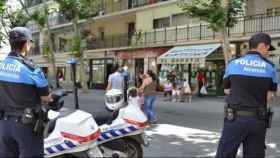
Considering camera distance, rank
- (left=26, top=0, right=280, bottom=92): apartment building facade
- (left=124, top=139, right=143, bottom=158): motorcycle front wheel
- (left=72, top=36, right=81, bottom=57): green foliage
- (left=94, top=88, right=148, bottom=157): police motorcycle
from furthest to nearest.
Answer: (left=72, top=36, right=81, bottom=57): green foliage → (left=26, top=0, right=280, bottom=92): apartment building facade → (left=124, top=139, right=143, bottom=158): motorcycle front wheel → (left=94, top=88, right=148, bottom=157): police motorcycle

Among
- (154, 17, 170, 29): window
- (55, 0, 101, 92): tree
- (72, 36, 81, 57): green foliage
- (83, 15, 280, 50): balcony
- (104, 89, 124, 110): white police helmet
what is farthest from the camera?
(154, 17, 170, 29): window

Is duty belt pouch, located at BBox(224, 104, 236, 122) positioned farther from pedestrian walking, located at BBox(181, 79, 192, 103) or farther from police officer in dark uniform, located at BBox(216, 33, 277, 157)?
pedestrian walking, located at BBox(181, 79, 192, 103)

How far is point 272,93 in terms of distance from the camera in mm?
5105

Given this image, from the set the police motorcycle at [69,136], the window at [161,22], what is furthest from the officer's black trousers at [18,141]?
the window at [161,22]

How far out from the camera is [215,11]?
743 inches

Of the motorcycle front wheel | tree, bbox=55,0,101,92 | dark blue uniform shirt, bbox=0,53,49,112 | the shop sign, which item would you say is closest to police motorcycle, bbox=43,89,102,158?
the motorcycle front wheel

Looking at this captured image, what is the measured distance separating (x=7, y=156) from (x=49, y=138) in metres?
1.38

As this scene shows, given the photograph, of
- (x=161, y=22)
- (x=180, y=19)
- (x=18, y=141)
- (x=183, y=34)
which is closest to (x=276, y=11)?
(x=183, y=34)

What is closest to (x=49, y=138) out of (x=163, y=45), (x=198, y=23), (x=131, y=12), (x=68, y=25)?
(x=198, y=23)

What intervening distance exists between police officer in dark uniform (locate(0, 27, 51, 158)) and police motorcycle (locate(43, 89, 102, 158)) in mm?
1300

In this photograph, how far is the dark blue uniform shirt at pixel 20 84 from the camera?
4.50 meters

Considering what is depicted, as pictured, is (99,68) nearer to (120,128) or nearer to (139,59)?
(139,59)

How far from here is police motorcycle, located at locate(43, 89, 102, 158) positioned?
5.97 metres

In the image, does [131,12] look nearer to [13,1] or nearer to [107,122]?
[13,1]
